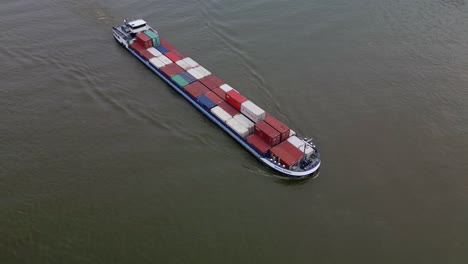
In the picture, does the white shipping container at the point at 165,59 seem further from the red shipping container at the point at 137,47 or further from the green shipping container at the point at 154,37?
the red shipping container at the point at 137,47

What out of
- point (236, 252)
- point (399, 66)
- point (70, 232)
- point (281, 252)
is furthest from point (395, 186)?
point (70, 232)

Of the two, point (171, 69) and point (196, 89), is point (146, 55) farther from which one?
point (196, 89)

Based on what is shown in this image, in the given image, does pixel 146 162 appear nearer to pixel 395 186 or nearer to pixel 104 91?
pixel 104 91

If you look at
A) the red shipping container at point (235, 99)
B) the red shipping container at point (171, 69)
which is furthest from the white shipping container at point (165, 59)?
the red shipping container at point (235, 99)

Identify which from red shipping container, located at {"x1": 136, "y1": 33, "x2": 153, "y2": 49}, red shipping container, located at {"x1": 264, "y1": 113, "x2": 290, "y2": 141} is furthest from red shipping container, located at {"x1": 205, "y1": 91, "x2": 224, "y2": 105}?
red shipping container, located at {"x1": 136, "y1": 33, "x2": 153, "y2": 49}

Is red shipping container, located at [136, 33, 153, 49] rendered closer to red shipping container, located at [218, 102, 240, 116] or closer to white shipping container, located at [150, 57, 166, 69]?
white shipping container, located at [150, 57, 166, 69]
